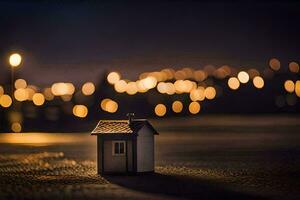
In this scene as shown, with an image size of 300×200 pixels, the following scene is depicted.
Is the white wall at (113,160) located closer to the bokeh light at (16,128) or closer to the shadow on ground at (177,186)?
the shadow on ground at (177,186)

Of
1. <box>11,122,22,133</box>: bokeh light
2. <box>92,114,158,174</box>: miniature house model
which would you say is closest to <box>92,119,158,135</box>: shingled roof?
<box>92,114,158,174</box>: miniature house model

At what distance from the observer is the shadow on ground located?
35656 mm

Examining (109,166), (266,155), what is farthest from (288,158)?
(109,166)

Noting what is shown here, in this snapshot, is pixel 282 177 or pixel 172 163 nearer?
pixel 282 177

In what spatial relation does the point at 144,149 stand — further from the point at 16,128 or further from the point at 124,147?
the point at 16,128

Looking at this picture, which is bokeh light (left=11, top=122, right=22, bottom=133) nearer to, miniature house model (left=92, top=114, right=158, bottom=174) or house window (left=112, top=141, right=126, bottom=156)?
miniature house model (left=92, top=114, right=158, bottom=174)

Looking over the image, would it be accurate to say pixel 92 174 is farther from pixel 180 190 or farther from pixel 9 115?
pixel 9 115

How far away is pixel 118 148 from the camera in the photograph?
4516cm

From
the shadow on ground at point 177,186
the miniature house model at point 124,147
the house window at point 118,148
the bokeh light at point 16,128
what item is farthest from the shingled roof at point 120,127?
the bokeh light at point 16,128

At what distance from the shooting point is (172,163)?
56.1 metres

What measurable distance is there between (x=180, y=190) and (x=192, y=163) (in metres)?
19.0

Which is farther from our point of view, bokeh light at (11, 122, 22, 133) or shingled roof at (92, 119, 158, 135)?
bokeh light at (11, 122, 22, 133)

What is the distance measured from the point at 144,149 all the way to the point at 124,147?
1241 millimetres

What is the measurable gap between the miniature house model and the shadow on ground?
1.00 m
